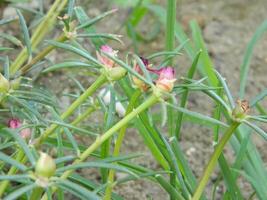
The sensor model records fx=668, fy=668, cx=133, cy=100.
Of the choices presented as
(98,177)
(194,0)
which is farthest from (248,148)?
(194,0)

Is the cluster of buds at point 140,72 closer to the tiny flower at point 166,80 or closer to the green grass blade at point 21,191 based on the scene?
the tiny flower at point 166,80

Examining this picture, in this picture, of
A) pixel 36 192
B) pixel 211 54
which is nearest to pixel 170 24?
pixel 36 192

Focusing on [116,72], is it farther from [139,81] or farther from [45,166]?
[45,166]

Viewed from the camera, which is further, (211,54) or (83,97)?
(211,54)

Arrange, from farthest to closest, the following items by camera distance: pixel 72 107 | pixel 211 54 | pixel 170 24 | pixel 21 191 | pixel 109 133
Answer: pixel 211 54 → pixel 170 24 → pixel 72 107 → pixel 109 133 → pixel 21 191

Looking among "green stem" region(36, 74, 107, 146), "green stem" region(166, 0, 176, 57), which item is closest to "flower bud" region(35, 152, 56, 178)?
"green stem" region(36, 74, 107, 146)

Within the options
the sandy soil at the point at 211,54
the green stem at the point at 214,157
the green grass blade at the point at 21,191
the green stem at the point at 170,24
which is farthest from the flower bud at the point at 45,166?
the sandy soil at the point at 211,54

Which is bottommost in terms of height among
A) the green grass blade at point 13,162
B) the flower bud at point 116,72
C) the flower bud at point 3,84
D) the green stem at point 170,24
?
the green grass blade at point 13,162

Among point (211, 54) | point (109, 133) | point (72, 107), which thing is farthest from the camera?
point (211, 54)

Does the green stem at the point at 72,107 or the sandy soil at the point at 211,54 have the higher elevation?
the sandy soil at the point at 211,54
